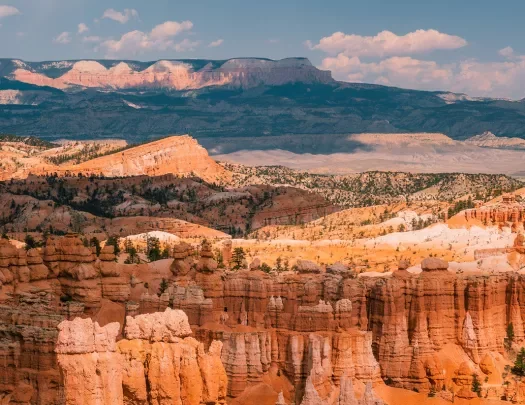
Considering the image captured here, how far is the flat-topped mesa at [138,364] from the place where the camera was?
133ft

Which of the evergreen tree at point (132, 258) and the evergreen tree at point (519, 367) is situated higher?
the evergreen tree at point (132, 258)

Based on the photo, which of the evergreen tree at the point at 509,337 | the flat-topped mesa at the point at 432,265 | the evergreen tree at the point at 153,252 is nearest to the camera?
the flat-topped mesa at the point at 432,265

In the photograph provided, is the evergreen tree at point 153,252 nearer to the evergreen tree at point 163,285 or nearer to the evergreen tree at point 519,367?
the evergreen tree at point 163,285

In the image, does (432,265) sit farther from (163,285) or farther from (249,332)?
(249,332)

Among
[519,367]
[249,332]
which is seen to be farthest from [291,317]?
Answer: [519,367]

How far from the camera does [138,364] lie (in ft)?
141

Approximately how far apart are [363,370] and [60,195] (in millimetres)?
137770

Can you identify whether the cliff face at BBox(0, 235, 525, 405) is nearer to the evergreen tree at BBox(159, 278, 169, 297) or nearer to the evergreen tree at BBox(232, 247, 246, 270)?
the evergreen tree at BBox(159, 278, 169, 297)

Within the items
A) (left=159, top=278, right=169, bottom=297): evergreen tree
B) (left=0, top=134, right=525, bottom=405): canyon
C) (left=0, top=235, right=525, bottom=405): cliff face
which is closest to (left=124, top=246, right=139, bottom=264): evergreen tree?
(left=0, top=134, right=525, bottom=405): canyon

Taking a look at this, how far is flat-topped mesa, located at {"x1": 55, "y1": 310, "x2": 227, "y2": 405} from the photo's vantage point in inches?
1592

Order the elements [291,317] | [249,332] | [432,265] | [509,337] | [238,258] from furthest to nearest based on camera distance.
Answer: [238,258]
[509,337]
[432,265]
[291,317]
[249,332]

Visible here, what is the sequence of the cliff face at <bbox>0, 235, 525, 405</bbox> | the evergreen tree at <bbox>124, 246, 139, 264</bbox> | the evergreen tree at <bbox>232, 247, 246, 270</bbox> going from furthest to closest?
the evergreen tree at <bbox>232, 247, 246, 270</bbox> < the evergreen tree at <bbox>124, 246, 139, 264</bbox> < the cliff face at <bbox>0, 235, 525, 405</bbox>

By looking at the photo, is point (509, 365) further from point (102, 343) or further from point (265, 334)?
point (102, 343)

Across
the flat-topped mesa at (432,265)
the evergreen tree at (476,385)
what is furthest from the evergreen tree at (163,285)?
the evergreen tree at (476,385)
